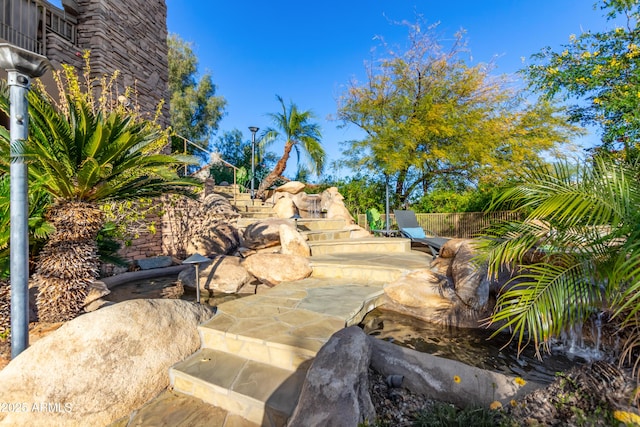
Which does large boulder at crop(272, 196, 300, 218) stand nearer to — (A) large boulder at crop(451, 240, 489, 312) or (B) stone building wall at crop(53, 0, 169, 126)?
(B) stone building wall at crop(53, 0, 169, 126)

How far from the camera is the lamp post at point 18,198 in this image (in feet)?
7.04

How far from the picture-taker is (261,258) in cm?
507

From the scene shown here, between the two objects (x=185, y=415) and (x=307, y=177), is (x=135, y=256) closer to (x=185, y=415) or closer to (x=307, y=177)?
(x=185, y=415)

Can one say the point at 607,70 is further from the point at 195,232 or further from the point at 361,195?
Answer: the point at 195,232

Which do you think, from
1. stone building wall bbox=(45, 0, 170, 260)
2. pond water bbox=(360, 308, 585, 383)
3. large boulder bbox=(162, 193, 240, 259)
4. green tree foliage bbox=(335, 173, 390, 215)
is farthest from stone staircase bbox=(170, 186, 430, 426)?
green tree foliage bbox=(335, 173, 390, 215)

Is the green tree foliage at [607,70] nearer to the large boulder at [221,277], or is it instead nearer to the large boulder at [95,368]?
the large boulder at [221,277]

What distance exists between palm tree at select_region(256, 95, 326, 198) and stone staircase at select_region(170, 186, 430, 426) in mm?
9388

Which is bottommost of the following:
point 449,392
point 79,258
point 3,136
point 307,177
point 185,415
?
point 185,415

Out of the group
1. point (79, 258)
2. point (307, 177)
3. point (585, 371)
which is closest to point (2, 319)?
point (79, 258)

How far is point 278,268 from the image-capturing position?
16.0 feet

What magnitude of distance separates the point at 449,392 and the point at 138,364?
246cm

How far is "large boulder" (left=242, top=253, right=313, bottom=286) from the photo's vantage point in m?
4.80

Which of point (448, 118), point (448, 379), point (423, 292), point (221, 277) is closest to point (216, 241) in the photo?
point (221, 277)

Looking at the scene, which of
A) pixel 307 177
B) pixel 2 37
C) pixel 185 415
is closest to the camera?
pixel 185 415
